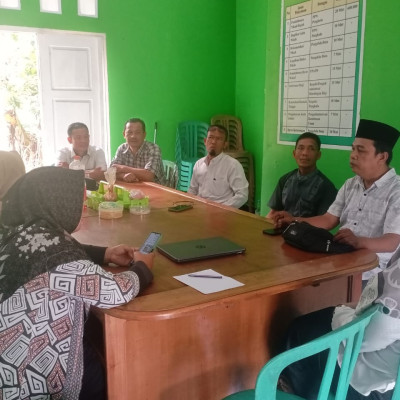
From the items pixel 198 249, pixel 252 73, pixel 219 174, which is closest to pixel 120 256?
pixel 198 249

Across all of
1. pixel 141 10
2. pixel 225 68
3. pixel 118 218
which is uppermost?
pixel 141 10

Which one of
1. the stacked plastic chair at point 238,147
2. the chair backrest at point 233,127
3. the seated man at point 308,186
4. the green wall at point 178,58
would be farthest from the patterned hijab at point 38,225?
the chair backrest at point 233,127

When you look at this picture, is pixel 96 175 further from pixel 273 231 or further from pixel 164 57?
pixel 164 57

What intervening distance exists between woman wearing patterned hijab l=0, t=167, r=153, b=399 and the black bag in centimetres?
68

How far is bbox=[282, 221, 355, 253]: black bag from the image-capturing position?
166cm

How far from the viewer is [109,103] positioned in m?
4.89

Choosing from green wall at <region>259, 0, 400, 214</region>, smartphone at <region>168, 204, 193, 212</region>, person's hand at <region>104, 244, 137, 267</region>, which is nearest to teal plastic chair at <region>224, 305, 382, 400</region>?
person's hand at <region>104, 244, 137, 267</region>


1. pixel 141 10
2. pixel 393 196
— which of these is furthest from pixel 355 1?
pixel 141 10

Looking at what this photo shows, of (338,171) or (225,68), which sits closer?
(338,171)

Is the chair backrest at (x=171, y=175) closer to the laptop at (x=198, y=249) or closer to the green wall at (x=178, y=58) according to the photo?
the green wall at (x=178, y=58)

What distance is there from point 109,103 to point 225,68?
1.57m

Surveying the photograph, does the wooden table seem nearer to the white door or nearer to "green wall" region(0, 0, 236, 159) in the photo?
the white door

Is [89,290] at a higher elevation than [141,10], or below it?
below

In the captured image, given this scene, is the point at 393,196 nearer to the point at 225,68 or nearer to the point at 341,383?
the point at 341,383
